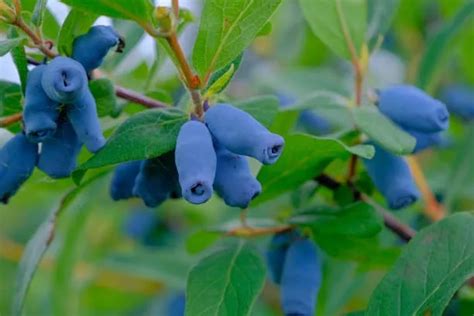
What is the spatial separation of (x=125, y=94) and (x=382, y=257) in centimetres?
54

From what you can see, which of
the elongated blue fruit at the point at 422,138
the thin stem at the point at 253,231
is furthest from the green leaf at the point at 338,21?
the thin stem at the point at 253,231

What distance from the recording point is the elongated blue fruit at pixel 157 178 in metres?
1.32

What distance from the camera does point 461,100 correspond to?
272 cm

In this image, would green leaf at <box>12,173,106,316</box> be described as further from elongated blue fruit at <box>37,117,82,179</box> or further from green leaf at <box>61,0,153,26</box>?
green leaf at <box>61,0,153,26</box>

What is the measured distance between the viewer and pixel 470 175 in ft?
7.02

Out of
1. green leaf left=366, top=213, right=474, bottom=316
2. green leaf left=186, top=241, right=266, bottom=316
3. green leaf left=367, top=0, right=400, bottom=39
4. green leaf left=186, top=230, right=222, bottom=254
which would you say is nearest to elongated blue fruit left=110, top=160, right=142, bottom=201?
green leaf left=186, top=241, right=266, bottom=316

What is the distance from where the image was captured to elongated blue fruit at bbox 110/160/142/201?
55.1 inches

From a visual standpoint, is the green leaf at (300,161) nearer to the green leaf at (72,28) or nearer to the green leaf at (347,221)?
the green leaf at (347,221)

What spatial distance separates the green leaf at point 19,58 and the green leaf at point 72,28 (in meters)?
0.05

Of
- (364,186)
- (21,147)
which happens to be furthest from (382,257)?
(21,147)

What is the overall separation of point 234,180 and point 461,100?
164 cm

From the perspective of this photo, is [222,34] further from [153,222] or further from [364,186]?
[153,222]

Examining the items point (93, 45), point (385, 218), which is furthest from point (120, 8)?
point (385, 218)

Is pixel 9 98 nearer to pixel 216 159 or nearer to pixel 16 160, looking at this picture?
pixel 16 160
